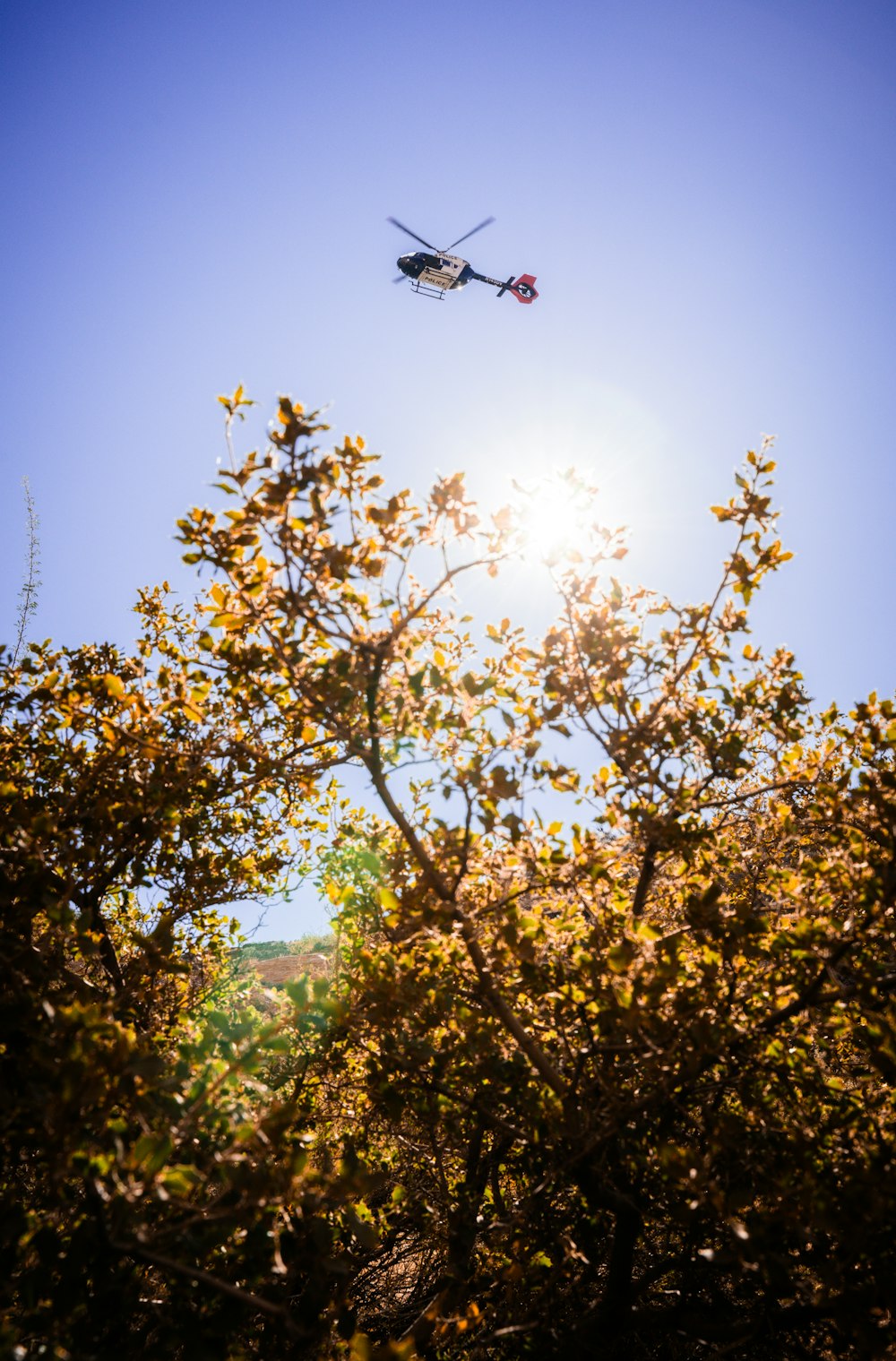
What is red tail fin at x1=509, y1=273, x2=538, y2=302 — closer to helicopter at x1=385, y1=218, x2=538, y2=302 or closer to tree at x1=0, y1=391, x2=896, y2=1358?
helicopter at x1=385, y1=218, x2=538, y2=302

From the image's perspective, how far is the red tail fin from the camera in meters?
28.1

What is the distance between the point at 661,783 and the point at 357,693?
4.76 feet

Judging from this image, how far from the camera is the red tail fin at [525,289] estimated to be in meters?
28.1

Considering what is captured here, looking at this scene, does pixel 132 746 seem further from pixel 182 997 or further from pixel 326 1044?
pixel 182 997

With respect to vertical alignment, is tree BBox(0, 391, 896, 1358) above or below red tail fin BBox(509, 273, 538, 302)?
below

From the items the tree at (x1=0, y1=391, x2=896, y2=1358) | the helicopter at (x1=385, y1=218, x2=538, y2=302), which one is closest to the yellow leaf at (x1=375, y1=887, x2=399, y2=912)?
the tree at (x1=0, y1=391, x2=896, y2=1358)

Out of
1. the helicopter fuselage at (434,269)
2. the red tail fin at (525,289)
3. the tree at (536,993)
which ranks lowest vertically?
the tree at (536,993)

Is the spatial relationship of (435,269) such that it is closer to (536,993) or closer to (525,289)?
(525,289)

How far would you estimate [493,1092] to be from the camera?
9.46 ft

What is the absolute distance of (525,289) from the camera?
2820cm

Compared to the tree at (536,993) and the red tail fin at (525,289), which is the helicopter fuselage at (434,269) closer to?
the red tail fin at (525,289)

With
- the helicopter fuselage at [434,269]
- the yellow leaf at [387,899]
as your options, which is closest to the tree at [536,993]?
the yellow leaf at [387,899]

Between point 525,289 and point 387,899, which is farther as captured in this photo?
point 525,289

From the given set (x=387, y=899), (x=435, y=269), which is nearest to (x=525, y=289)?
(x=435, y=269)
